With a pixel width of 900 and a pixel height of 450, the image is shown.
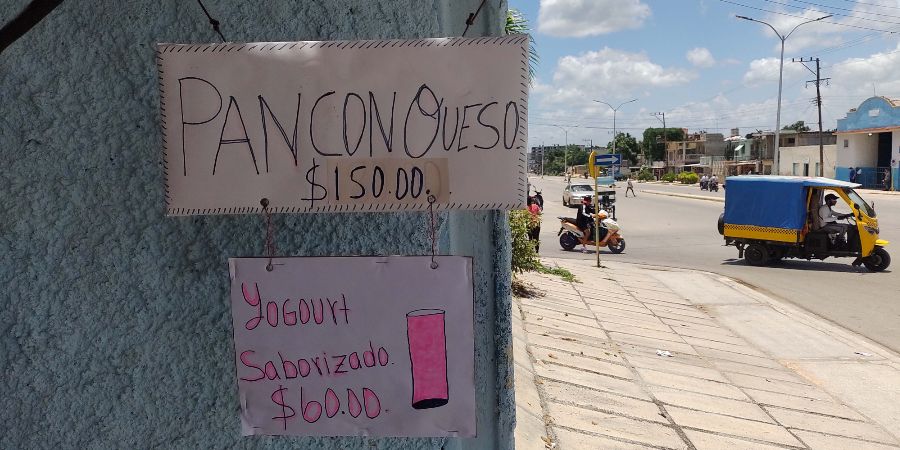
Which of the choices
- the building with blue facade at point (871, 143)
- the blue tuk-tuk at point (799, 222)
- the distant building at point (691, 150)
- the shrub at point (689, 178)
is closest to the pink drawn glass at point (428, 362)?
the blue tuk-tuk at point (799, 222)

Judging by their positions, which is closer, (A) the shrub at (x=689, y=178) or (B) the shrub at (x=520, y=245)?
(B) the shrub at (x=520, y=245)

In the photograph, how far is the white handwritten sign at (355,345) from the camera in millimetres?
1646

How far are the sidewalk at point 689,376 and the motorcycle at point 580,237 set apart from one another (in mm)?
5316

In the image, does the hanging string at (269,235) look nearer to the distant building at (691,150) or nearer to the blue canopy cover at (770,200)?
the blue canopy cover at (770,200)

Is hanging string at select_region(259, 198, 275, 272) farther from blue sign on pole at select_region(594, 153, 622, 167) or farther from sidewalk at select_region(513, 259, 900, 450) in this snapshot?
blue sign on pole at select_region(594, 153, 622, 167)

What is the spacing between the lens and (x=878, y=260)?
40.8 feet

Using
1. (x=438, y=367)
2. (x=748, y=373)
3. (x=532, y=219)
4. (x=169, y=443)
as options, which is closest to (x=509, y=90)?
(x=438, y=367)

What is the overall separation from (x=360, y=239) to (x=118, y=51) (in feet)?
2.46

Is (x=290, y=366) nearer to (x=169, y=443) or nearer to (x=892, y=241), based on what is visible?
(x=169, y=443)

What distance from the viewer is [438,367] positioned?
168 cm

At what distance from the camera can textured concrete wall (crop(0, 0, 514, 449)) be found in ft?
5.74

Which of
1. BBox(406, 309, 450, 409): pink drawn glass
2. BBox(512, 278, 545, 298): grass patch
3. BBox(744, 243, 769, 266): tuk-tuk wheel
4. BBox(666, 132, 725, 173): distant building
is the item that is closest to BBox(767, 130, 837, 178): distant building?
BBox(744, 243, 769, 266): tuk-tuk wheel

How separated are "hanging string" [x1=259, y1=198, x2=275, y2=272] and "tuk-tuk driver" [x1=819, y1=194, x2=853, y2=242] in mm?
13252

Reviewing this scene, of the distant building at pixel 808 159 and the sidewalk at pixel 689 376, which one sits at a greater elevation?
the distant building at pixel 808 159
